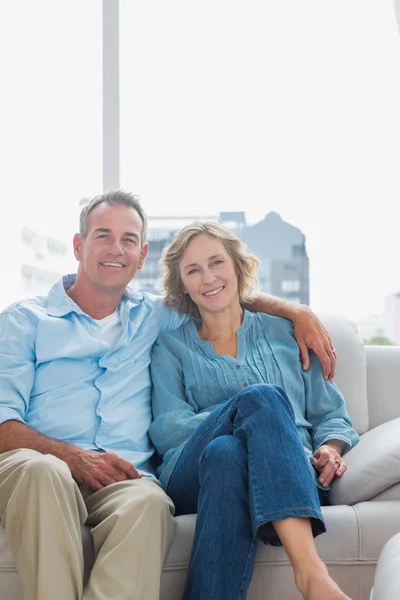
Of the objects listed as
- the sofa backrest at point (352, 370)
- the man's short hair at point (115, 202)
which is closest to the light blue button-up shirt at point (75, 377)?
the man's short hair at point (115, 202)

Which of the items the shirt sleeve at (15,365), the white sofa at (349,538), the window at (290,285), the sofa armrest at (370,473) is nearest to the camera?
the white sofa at (349,538)

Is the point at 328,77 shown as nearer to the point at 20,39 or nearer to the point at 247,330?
the point at 20,39

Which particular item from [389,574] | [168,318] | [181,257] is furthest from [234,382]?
[389,574]

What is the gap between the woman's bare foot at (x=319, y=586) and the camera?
4.97ft

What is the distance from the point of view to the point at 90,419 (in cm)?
215

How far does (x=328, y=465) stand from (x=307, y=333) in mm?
455

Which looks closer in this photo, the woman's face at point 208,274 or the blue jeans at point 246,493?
the blue jeans at point 246,493

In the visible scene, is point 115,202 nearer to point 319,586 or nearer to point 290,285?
point 319,586

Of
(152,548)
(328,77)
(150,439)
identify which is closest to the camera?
(152,548)

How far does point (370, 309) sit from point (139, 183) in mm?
1335

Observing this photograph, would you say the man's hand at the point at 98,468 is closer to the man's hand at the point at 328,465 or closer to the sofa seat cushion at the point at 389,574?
the man's hand at the point at 328,465

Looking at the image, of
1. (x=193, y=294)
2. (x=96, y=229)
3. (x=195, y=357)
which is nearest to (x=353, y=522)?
(x=195, y=357)

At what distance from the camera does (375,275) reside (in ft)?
12.3

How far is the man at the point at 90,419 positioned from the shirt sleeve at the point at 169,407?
47mm
